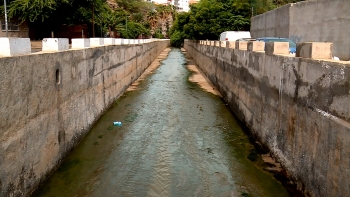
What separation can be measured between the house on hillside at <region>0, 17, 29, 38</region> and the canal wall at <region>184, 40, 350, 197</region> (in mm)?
24891

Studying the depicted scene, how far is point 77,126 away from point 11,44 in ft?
12.5

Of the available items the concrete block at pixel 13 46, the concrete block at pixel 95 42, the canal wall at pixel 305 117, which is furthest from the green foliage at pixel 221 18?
the concrete block at pixel 13 46

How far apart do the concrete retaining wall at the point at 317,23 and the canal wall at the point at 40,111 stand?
36.0ft

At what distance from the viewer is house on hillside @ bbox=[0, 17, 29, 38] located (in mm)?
28641

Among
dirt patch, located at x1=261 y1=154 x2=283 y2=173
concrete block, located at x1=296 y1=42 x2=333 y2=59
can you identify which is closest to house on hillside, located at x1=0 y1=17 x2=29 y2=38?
dirt patch, located at x1=261 y1=154 x2=283 y2=173

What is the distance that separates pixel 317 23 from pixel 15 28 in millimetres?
24278

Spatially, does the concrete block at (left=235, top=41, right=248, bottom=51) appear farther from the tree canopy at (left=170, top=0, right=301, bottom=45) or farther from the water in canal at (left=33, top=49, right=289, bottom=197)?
the tree canopy at (left=170, top=0, right=301, bottom=45)

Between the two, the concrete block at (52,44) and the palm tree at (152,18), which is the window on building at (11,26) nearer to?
the concrete block at (52,44)

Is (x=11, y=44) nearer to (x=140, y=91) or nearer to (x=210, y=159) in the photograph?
(x=210, y=159)

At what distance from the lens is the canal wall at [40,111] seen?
5406 mm

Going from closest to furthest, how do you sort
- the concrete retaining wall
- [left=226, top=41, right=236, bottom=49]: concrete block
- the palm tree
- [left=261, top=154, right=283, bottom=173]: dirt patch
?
[left=261, top=154, right=283, bottom=173]: dirt patch < [left=226, top=41, right=236, bottom=49]: concrete block < the concrete retaining wall < the palm tree

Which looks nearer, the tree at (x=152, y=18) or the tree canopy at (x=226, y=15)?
the tree canopy at (x=226, y=15)

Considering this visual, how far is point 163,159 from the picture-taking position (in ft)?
28.2

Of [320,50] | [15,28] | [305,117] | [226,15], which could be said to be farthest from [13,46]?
[226,15]
